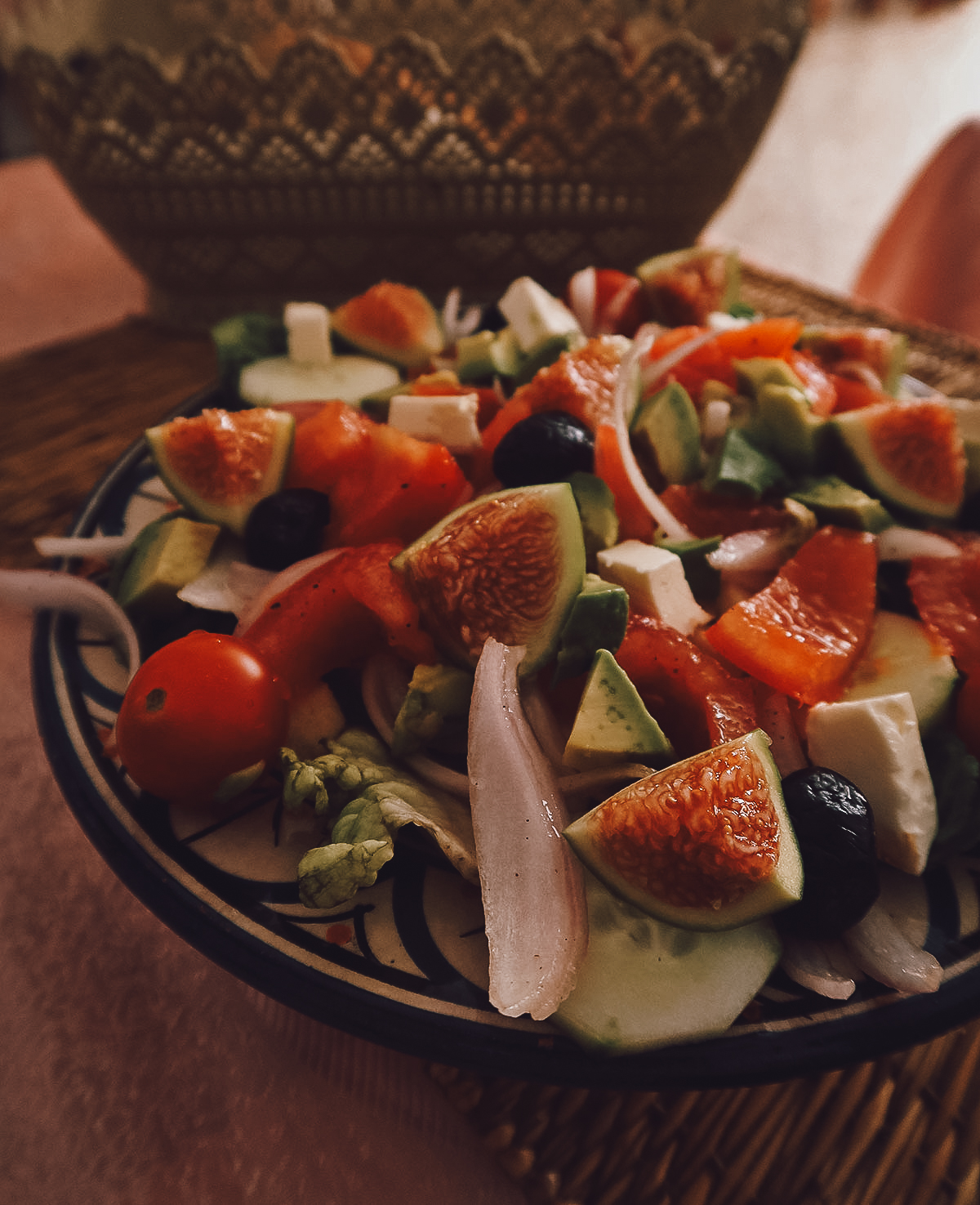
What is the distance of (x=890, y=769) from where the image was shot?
953 mm

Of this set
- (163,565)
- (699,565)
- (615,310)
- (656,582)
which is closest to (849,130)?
(615,310)

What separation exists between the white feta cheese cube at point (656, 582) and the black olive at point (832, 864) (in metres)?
0.33

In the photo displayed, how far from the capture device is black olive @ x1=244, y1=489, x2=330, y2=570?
4.22 ft

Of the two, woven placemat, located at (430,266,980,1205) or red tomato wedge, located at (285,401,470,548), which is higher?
red tomato wedge, located at (285,401,470,548)

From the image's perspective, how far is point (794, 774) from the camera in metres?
0.96

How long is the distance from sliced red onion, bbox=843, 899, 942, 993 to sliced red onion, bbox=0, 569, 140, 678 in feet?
3.52

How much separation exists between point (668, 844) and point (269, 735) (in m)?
0.53

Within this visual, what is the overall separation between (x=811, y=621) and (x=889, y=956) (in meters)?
0.48

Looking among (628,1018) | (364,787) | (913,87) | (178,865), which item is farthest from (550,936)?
(913,87)

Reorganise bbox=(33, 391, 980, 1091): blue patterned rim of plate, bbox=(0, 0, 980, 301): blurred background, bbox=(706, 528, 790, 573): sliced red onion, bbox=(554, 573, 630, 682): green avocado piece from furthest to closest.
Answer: bbox=(0, 0, 980, 301): blurred background → bbox=(706, 528, 790, 573): sliced red onion → bbox=(554, 573, 630, 682): green avocado piece → bbox=(33, 391, 980, 1091): blue patterned rim of plate

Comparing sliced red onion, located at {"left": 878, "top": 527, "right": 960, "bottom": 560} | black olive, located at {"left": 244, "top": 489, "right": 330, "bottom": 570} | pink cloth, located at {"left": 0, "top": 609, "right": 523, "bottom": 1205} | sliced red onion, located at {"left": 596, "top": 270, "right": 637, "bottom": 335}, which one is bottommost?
pink cloth, located at {"left": 0, "top": 609, "right": 523, "bottom": 1205}

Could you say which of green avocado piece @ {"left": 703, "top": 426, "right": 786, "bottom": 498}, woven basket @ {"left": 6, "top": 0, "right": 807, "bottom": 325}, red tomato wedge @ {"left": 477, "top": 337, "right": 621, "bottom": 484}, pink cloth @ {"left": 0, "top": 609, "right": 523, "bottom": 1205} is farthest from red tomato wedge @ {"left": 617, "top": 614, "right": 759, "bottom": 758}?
woven basket @ {"left": 6, "top": 0, "right": 807, "bottom": 325}

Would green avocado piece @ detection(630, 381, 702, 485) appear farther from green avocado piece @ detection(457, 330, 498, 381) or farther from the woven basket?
the woven basket

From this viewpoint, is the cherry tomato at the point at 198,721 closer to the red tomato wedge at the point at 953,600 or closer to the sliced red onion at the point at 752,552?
the sliced red onion at the point at 752,552
